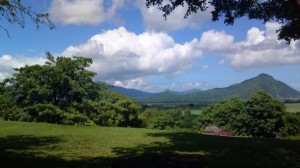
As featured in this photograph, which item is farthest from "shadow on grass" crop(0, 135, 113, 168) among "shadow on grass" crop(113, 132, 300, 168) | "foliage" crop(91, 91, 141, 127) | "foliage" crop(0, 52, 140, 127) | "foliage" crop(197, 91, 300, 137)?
"foliage" crop(197, 91, 300, 137)

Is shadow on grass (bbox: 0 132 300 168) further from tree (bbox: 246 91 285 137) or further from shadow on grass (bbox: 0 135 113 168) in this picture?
tree (bbox: 246 91 285 137)

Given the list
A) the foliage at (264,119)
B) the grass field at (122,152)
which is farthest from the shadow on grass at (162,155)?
the foliage at (264,119)

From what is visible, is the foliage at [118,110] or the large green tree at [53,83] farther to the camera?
the foliage at [118,110]

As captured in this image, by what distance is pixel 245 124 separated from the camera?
62812mm

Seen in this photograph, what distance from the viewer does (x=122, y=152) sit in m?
15.7

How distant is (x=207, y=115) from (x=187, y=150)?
65515 millimetres

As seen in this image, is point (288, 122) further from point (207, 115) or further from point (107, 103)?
point (107, 103)

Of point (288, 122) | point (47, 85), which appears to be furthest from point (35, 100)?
point (288, 122)

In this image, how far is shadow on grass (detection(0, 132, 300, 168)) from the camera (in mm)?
10617

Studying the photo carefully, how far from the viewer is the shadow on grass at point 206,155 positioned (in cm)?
1038

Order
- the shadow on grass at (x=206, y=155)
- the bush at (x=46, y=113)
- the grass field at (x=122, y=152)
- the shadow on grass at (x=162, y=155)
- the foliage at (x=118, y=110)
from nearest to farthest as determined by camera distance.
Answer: the shadow on grass at (x=206, y=155) < the shadow on grass at (x=162, y=155) < the grass field at (x=122, y=152) < the bush at (x=46, y=113) < the foliage at (x=118, y=110)

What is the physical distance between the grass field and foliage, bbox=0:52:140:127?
58.8 feet

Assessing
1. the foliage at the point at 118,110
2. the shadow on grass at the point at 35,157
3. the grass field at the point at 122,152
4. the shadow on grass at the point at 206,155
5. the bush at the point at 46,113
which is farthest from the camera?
the foliage at the point at 118,110

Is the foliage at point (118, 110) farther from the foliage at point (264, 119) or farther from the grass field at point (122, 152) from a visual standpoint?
the grass field at point (122, 152)
